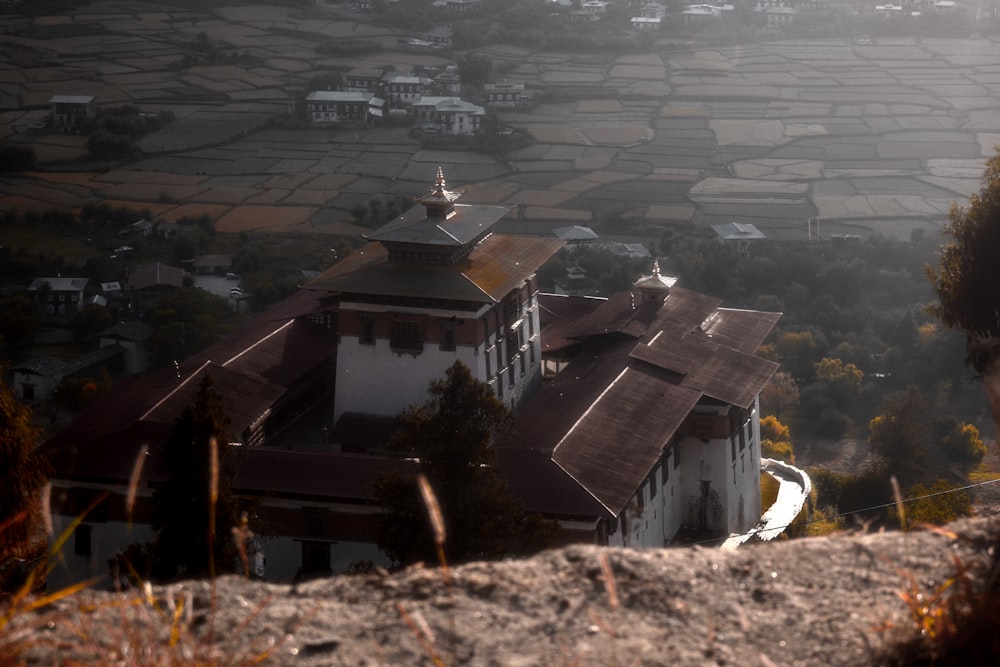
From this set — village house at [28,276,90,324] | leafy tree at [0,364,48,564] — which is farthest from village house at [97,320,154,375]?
leafy tree at [0,364,48,564]

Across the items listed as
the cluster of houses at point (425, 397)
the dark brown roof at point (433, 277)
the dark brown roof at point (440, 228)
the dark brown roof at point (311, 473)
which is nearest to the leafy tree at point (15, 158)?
the cluster of houses at point (425, 397)

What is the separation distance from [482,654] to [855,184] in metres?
58.1

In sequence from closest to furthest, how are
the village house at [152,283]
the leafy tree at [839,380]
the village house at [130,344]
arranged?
the leafy tree at [839,380], the village house at [130,344], the village house at [152,283]

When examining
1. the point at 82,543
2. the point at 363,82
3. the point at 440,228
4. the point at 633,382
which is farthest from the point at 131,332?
the point at 363,82

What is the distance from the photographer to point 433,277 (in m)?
24.3

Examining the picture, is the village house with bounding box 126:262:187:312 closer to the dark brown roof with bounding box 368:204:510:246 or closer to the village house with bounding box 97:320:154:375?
the village house with bounding box 97:320:154:375

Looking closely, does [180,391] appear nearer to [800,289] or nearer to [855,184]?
[800,289]

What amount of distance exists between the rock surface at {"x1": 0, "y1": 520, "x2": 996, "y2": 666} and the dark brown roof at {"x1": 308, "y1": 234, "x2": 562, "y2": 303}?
52.7 ft

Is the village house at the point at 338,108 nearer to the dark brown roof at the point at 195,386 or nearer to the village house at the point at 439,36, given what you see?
the village house at the point at 439,36

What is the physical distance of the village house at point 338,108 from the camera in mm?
72188

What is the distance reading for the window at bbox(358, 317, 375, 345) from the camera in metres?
24.8

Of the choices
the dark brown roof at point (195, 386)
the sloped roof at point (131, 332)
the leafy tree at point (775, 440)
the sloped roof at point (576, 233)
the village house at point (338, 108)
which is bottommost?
the sloped roof at point (131, 332)

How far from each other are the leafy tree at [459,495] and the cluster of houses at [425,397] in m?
2.61

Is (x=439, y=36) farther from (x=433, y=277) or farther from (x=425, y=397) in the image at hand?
(x=425, y=397)
